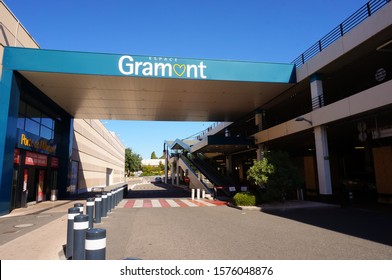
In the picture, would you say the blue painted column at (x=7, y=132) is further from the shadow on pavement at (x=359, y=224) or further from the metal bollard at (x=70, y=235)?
the shadow on pavement at (x=359, y=224)

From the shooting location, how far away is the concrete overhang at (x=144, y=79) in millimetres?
16281

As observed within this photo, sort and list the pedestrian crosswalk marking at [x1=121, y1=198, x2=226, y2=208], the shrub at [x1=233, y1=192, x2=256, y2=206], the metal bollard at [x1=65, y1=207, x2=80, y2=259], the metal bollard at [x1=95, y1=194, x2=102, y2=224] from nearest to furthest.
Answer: the metal bollard at [x1=65, y1=207, x2=80, y2=259] → the metal bollard at [x1=95, y1=194, x2=102, y2=224] → the shrub at [x1=233, y1=192, x2=256, y2=206] → the pedestrian crosswalk marking at [x1=121, y1=198, x2=226, y2=208]

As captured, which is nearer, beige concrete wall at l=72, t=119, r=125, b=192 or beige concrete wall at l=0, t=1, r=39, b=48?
beige concrete wall at l=0, t=1, r=39, b=48

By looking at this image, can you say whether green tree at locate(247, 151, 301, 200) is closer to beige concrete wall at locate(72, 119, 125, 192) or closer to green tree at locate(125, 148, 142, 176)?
beige concrete wall at locate(72, 119, 125, 192)

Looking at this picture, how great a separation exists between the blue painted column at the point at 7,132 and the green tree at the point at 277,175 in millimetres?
13451

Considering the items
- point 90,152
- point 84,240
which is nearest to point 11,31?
point 84,240

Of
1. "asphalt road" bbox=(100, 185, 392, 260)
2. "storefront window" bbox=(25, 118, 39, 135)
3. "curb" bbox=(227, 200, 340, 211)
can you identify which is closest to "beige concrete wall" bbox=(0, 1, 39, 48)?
"storefront window" bbox=(25, 118, 39, 135)

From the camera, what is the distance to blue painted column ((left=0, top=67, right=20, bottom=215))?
46.0 feet

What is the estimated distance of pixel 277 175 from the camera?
54.0 feet

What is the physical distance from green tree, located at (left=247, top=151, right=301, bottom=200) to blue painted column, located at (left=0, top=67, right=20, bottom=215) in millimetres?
13451

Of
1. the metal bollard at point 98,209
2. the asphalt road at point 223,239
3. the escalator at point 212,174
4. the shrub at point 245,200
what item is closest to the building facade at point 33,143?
the asphalt road at point 223,239

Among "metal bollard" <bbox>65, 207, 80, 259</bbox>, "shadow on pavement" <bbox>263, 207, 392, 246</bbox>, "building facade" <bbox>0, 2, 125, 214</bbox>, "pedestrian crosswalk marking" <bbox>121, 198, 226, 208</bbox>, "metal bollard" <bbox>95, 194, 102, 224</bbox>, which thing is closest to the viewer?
"metal bollard" <bbox>65, 207, 80, 259</bbox>

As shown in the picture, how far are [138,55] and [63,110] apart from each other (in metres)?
11.8

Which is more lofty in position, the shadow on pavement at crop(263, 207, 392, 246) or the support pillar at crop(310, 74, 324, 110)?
the support pillar at crop(310, 74, 324, 110)
